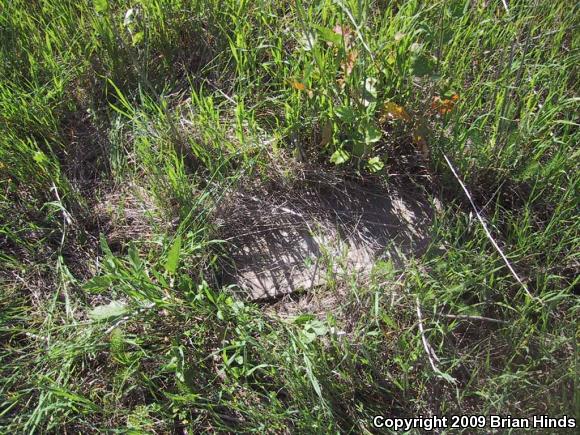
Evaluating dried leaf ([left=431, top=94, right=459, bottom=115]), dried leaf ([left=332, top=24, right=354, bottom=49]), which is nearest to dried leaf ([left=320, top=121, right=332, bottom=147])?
dried leaf ([left=332, top=24, right=354, bottom=49])

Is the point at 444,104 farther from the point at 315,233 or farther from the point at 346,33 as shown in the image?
the point at 315,233

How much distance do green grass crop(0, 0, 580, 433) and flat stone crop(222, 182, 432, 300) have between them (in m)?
0.09

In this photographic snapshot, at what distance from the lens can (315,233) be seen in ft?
6.70

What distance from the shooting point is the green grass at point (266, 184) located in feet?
5.66

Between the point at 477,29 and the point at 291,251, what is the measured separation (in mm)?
1210

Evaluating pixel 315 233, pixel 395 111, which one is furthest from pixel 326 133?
pixel 315 233

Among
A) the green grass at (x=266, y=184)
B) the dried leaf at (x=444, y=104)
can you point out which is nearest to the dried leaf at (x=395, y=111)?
the green grass at (x=266, y=184)

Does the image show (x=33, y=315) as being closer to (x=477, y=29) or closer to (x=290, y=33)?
(x=290, y=33)

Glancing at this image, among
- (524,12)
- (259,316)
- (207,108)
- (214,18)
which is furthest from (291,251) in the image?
(524,12)

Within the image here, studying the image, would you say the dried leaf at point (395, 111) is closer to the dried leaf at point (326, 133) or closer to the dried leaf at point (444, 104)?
the dried leaf at point (444, 104)

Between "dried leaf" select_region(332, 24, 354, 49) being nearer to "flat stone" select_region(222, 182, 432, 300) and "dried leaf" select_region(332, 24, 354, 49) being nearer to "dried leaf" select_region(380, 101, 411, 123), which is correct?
"dried leaf" select_region(380, 101, 411, 123)

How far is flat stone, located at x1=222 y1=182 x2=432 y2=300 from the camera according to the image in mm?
1979

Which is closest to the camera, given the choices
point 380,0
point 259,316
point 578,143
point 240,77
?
point 259,316

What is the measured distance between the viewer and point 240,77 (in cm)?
221
